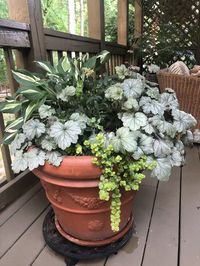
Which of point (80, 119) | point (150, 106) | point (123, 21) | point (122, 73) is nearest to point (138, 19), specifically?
point (123, 21)

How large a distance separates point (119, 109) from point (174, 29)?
3379 mm

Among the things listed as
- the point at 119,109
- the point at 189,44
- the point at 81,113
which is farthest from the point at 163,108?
the point at 189,44

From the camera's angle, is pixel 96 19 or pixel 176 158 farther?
pixel 96 19

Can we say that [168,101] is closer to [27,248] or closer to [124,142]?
[124,142]

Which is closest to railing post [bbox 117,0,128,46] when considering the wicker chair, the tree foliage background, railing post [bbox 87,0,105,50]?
the tree foliage background

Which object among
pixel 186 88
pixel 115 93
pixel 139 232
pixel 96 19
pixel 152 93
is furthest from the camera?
pixel 96 19

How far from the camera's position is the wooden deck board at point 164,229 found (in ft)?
3.52

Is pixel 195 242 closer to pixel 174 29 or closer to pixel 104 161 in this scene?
pixel 104 161

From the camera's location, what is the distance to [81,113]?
1054 millimetres

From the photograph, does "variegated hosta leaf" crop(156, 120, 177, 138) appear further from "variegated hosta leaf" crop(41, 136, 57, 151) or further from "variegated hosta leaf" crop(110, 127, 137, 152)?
"variegated hosta leaf" crop(41, 136, 57, 151)

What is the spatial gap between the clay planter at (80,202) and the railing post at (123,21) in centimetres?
305

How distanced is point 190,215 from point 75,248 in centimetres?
65

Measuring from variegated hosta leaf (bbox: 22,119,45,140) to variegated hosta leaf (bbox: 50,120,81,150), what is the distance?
52mm

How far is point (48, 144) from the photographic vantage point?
96 cm
